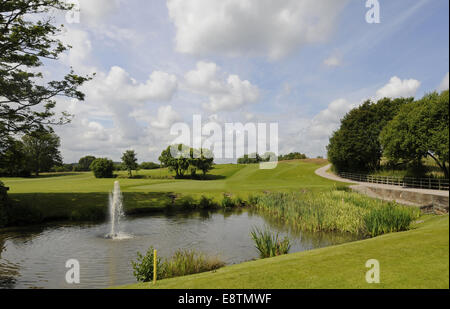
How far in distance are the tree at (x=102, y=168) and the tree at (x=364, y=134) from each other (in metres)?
53.5

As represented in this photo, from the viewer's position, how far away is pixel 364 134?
163 feet

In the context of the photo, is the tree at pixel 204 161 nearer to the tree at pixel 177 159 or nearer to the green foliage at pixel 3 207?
the tree at pixel 177 159

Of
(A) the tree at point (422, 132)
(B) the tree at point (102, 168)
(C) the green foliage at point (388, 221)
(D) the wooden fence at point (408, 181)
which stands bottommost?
(C) the green foliage at point (388, 221)

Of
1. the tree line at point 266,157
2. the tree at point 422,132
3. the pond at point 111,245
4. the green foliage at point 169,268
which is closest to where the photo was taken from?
the green foliage at point 169,268

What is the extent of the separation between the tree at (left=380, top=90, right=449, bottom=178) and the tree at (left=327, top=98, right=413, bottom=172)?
17.5 meters

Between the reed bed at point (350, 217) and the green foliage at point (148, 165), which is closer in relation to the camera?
the reed bed at point (350, 217)

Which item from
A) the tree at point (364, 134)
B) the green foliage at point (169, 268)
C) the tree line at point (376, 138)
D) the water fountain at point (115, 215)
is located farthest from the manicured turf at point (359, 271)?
the tree at point (364, 134)

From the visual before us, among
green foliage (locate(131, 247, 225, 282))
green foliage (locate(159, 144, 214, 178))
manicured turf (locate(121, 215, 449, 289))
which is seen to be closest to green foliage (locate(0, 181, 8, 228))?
green foliage (locate(131, 247, 225, 282))

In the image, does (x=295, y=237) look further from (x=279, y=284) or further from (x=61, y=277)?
(x=61, y=277)

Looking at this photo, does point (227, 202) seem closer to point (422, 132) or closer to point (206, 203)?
point (206, 203)

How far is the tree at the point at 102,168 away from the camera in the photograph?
61719mm

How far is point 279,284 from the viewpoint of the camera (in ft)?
20.3
